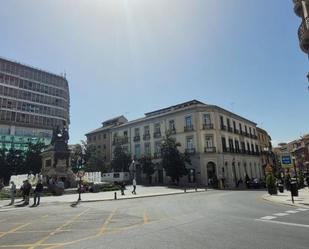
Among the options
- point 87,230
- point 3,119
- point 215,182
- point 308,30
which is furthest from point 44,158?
point 3,119

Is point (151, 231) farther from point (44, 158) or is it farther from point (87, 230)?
point (44, 158)

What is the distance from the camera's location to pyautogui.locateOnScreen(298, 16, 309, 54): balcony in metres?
18.8

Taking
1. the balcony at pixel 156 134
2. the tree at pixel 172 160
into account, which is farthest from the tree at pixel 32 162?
the tree at pixel 172 160

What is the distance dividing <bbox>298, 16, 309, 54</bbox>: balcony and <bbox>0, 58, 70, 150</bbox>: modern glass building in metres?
55.9

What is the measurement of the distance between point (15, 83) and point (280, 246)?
7352 cm

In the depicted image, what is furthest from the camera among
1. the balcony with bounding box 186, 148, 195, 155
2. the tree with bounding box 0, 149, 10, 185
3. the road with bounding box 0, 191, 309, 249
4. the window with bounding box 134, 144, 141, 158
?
the tree with bounding box 0, 149, 10, 185

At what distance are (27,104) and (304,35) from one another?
6699cm

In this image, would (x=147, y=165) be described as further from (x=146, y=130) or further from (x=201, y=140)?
(x=201, y=140)

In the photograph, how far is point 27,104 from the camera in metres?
70.6

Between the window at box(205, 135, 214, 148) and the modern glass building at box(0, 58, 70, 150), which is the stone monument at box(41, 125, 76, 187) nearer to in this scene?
the window at box(205, 135, 214, 148)

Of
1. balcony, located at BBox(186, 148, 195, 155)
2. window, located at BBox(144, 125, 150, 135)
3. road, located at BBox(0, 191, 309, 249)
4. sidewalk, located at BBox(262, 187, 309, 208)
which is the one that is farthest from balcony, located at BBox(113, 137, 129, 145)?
road, located at BBox(0, 191, 309, 249)

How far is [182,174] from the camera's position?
1711 inches

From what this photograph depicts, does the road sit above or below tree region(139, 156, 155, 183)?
below

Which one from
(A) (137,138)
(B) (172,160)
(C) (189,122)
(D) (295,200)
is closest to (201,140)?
(C) (189,122)
